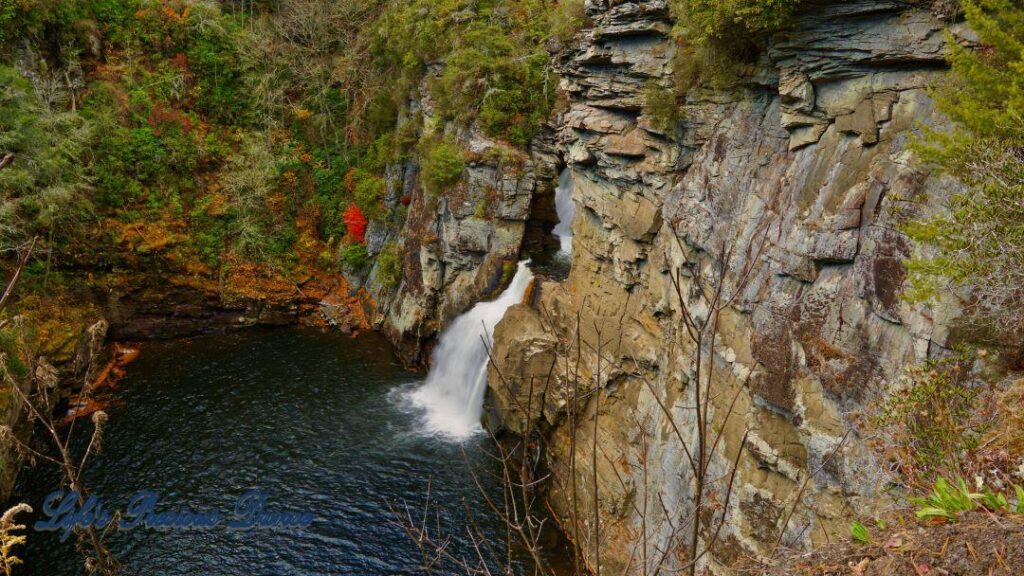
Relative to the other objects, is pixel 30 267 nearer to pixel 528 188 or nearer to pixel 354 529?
pixel 354 529

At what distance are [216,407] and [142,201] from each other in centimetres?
1395

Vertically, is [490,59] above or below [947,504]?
above

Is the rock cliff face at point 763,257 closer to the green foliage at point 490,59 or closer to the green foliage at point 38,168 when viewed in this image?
the green foliage at point 490,59

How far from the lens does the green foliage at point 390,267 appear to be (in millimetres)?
30938

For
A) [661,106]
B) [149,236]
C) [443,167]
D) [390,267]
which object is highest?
[661,106]

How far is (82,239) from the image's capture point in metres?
28.5

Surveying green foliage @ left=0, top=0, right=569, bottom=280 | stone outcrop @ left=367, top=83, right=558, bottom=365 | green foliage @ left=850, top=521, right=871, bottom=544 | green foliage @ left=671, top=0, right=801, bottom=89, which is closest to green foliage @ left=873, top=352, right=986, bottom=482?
green foliage @ left=850, top=521, right=871, bottom=544

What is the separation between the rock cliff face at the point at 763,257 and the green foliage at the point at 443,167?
8.22 metres

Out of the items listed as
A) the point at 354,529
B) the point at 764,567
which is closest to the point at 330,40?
the point at 354,529

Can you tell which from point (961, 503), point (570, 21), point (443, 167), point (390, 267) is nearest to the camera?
point (961, 503)

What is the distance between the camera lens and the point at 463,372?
25.0 metres

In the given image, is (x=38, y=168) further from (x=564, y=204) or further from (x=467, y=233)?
Answer: (x=564, y=204)

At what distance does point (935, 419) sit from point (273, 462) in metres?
19.3

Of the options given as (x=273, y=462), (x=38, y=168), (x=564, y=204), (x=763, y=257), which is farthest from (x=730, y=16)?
(x=38, y=168)
